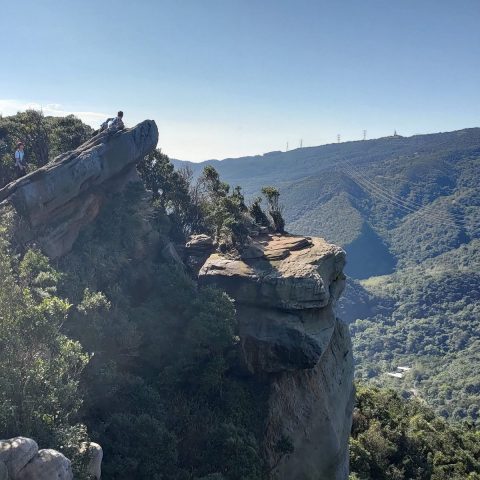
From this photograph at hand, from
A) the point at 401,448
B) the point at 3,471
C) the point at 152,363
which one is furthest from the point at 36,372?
the point at 401,448

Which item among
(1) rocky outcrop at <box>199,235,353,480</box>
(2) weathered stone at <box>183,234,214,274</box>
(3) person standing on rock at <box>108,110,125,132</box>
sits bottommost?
(1) rocky outcrop at <box>199,235,353,480</box>

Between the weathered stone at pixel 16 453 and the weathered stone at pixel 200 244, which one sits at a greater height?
the weathered stone at pixel 200 244

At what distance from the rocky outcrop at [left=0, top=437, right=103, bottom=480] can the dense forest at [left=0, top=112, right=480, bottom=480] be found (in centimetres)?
200

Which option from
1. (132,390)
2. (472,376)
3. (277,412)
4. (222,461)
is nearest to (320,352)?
(277,412)

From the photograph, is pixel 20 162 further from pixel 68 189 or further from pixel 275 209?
pixel 275 209

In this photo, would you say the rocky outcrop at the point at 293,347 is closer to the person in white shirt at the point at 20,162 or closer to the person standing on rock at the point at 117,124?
the person standing on rock at the point at 117,124

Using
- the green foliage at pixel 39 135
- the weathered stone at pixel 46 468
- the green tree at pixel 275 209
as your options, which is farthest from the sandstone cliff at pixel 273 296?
the weathered stone at pixel 46 468

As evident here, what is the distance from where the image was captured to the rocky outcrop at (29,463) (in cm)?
1444

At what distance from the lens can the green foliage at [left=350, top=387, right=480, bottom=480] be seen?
4539 cm

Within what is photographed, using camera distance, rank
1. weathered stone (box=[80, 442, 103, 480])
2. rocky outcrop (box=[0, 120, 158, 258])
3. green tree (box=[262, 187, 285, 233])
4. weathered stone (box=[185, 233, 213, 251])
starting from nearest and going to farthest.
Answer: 1. weathered stone (box=[80, 442, 103, 480])
2. rocky outcrop (box=[0, 120, 158, 258])
3. weathered stone (box=[185, 233, 213, 251])
4. green tree (box=[262, 187, 285, 233])

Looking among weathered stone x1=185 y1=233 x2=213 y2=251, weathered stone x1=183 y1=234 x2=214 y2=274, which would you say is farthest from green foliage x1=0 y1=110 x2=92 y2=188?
weathered stone x1=183 y1=234 x2=214 y2=274

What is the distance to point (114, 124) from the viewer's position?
126ft

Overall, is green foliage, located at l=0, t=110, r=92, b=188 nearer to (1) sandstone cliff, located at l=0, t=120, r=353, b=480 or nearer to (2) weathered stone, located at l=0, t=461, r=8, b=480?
(1) sandstone cliff, located at l=0, t=120, r=353, b=480

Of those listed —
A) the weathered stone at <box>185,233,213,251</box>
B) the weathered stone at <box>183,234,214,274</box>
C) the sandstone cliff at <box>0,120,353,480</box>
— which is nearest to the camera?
the sandstone cliff at <box>0,120,353,480</box>
